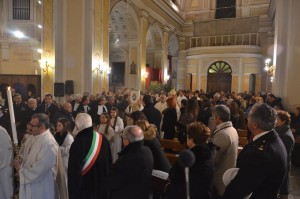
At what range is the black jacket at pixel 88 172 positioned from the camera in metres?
3.23

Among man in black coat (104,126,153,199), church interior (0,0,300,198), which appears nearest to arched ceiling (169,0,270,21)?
church interior (0,0,300,198)

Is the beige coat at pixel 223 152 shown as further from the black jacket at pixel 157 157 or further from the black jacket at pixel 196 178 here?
the black jacket at pixel 196 178

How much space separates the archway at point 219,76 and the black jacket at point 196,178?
22652mm

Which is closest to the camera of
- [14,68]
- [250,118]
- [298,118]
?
[250,118]

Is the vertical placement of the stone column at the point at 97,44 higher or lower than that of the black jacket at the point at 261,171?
higher

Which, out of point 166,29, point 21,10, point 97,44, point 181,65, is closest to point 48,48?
point 97,44

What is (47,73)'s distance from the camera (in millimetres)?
12258

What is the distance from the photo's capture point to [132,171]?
2879mm

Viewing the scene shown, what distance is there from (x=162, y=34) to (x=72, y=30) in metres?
10.9

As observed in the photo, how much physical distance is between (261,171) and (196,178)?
636 mm

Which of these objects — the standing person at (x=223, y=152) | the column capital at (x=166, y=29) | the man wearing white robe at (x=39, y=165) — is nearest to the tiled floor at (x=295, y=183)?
the standing person at (x=223, y=152)

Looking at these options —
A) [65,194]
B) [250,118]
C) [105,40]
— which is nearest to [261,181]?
[250,118]

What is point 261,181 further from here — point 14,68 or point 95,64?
point 14,68

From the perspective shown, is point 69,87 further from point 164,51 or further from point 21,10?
point 164,51
